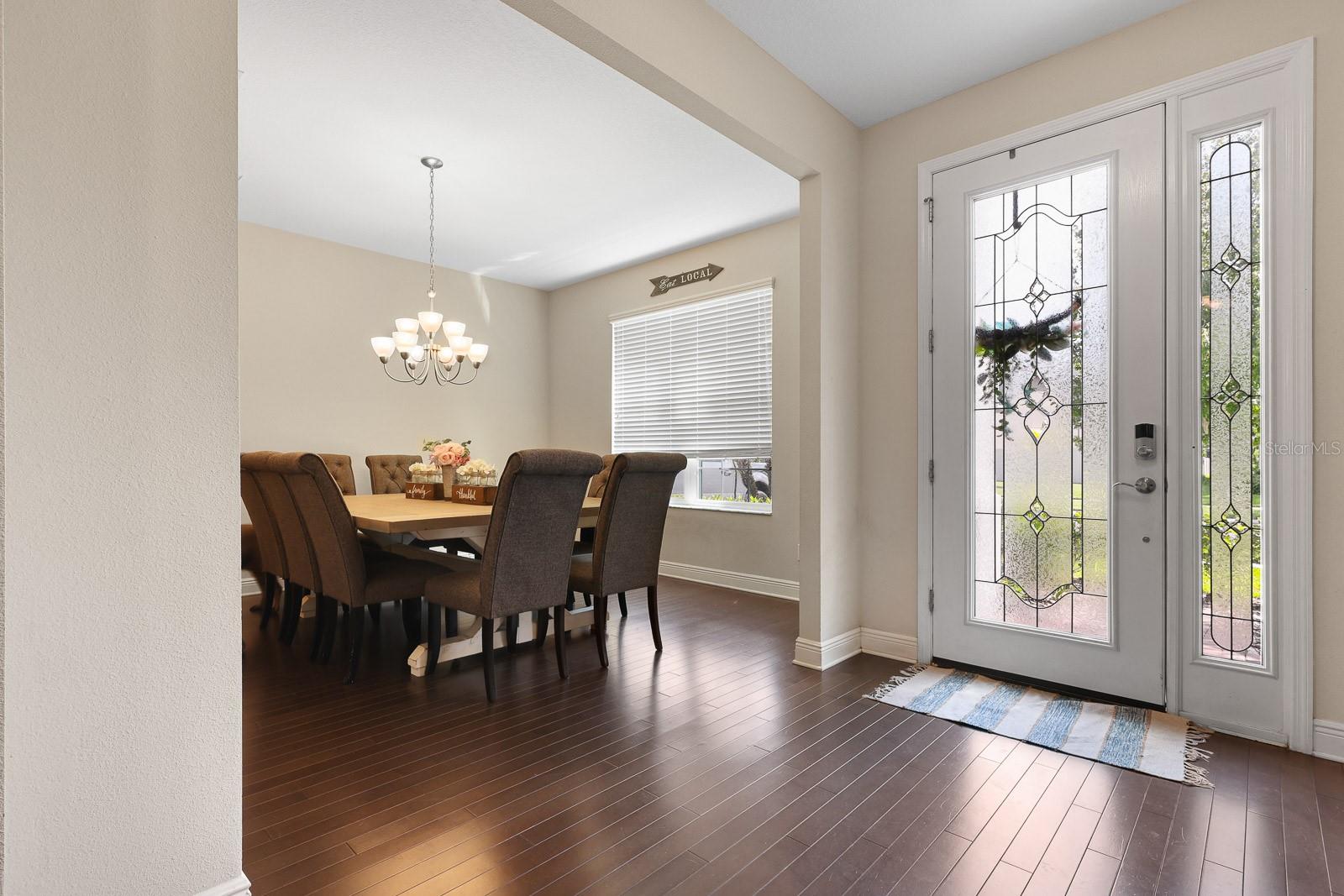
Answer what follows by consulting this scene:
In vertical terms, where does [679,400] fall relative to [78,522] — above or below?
above

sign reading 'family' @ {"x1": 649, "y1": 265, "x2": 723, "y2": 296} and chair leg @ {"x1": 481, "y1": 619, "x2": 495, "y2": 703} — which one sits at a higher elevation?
sign reading 'family' @ {"x1": 649, "y1": 265, "x2": 723, "y2": 296}

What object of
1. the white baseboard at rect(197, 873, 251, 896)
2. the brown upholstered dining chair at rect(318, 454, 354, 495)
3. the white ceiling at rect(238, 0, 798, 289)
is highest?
the white ceiling at rect(238, 0, 798, 289)

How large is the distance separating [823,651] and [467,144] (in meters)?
3.20

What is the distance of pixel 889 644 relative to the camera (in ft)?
10.9

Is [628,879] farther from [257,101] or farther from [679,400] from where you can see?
[679,400]

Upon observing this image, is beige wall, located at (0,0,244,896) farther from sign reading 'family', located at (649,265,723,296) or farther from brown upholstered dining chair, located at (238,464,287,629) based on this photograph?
sign reading 'family', located at (649,265,723,296)

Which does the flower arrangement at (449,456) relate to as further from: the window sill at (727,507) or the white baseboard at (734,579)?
the white baseboard at (734,579)

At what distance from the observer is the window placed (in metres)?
5.09

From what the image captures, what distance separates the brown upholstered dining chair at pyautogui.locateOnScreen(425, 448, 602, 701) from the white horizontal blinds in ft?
7.78

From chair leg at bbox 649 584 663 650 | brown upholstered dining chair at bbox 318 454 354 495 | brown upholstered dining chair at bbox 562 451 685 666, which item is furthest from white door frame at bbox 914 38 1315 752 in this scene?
brown upholstered dining chair at bbox 318 454 354 495

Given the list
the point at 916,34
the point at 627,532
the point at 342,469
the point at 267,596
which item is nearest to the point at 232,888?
the point at 627,532

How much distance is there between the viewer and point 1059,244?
2822 millimetres

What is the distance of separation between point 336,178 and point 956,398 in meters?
3.73

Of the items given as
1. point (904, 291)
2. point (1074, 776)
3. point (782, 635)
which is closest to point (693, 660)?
point (782, 635)
